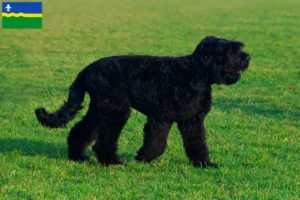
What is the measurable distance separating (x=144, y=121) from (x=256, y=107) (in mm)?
2615

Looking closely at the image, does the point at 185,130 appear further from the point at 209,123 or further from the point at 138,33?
the point at 138,33

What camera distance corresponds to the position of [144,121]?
1130 cm

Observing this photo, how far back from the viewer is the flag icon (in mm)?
28797

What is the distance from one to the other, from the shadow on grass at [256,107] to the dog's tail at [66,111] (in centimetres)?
448

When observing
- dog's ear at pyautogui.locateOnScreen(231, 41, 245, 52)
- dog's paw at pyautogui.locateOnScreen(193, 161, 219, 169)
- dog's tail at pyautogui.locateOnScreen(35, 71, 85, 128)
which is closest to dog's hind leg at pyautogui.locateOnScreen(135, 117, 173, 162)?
dog's paw at pyautogui.locateOnScreen(193, 161, 219, 169)

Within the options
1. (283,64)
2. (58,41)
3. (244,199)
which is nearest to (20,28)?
(58,41)

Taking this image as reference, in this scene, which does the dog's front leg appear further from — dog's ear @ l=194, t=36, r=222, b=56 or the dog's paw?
dog's ear @ l=194, t=36, r=222, b=56

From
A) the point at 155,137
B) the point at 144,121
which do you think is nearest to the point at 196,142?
the point at 155,137

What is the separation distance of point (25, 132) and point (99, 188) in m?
3.36

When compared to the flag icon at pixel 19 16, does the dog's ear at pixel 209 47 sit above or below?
above

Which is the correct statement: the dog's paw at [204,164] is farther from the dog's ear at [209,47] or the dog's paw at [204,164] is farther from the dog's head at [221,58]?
the dog's ear at [209,47]

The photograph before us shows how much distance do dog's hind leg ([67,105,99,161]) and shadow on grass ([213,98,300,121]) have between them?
438 cm

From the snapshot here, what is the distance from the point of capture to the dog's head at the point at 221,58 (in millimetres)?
8102

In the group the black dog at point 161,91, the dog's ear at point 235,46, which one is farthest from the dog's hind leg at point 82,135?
the dog's ear at point 235,46
